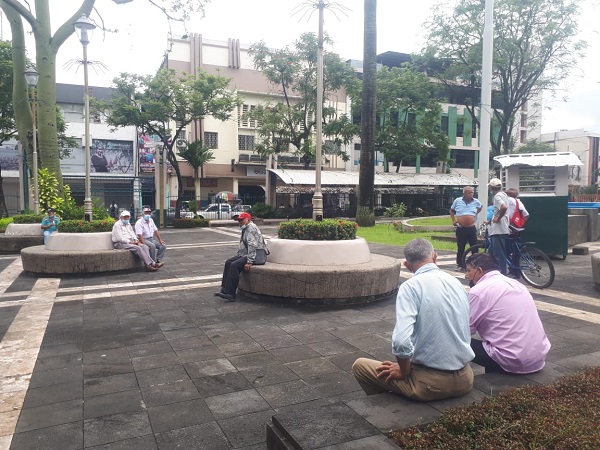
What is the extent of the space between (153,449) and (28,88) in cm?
1887

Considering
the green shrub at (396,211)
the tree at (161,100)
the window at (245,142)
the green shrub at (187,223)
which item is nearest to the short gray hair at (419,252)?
the green shrub at (187,223)

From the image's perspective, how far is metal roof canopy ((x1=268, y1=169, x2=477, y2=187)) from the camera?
1249 inches

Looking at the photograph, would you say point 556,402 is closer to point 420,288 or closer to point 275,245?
point 420,288

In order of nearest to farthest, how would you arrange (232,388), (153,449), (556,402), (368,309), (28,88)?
1. (556,402)
2. (153,449)
3. (232,388)
4. (368,309)
5. (28,88)

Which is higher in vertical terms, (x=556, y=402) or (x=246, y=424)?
(x=556, y=402)

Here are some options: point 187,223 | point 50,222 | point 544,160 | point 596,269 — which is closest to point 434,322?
point 596,269

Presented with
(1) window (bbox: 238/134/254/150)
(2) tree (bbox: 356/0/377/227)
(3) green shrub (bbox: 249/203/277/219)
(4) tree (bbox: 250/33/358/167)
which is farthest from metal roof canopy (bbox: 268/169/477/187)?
(2) tree (bbox: 356/0/377/227)

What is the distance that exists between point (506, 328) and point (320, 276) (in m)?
3.60

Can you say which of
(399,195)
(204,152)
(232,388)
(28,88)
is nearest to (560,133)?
(399,195)

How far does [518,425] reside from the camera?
243 cm

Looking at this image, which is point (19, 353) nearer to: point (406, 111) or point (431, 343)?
point (431, 343)

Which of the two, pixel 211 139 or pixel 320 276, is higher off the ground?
pixel 211 139

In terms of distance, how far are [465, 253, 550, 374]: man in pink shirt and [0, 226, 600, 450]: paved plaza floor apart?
0.26 m

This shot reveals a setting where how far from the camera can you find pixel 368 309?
675 cm
